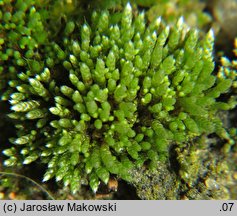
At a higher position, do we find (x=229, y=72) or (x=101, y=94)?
(x=229, y=72)

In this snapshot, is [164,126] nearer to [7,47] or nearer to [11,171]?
[11,171]

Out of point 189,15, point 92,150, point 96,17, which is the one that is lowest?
point 92,150

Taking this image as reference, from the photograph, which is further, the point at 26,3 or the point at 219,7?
the point at 219,7

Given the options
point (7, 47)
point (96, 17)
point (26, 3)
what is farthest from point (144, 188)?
point (26, 3)

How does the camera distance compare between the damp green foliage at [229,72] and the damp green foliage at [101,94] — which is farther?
the damp green foliage at [229,72]

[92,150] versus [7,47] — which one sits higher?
[7,47]

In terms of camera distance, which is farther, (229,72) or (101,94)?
(229,72)

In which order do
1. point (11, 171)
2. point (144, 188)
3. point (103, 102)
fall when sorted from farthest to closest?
point (11, 171) → point (144, 188) → point (103, 102)

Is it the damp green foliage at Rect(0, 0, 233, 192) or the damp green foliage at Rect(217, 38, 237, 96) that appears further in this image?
the damp green foliage at Rect(217, 38, 237, 96)
